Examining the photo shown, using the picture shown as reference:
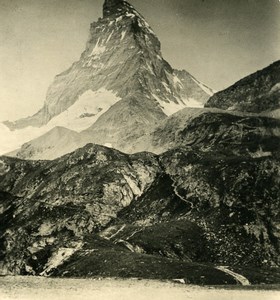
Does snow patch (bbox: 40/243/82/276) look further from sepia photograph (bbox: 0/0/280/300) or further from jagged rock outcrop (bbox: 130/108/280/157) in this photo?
jagged rock outcrop (bbox: 130/108/280/157)

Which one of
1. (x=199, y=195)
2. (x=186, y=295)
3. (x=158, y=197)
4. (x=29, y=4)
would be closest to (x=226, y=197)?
(x=199, y=195)

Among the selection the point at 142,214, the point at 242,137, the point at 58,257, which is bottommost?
the point at 58,257

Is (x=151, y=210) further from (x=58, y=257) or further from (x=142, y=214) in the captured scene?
(x=58, y=257)

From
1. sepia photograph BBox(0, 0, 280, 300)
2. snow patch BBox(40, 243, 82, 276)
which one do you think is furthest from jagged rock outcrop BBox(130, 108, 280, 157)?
snow patch BBox(40, 243, 82, 276)

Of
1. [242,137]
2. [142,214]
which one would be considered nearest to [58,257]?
[142,214]

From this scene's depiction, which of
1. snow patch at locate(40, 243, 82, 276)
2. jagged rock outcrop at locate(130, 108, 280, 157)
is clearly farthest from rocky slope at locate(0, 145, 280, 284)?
jagged rock outcrop at locate(130, 108, 280, 157)

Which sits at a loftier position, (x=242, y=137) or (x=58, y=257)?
(x=242, y=137)

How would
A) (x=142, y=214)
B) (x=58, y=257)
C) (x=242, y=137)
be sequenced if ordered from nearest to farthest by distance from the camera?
(x=58, y=257), (x=142, y=214), (x=242, y=137)

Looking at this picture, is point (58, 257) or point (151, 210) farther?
point (151, 210)

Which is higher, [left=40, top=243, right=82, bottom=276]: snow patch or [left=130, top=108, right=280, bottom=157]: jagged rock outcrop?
[left=130, top=108, right=280, bottom=157]: jagged rock outcrop

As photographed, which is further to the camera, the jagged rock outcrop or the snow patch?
the jagged rock outcrop
